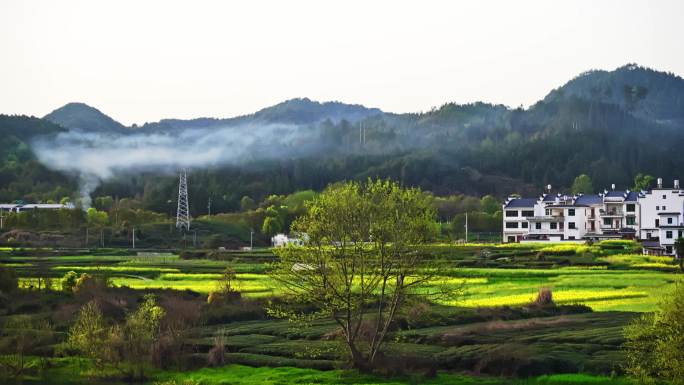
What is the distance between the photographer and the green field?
136ft

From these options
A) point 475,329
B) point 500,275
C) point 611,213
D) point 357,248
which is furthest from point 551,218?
point 357,248

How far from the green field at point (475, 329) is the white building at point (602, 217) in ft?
108

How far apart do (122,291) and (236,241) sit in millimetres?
89213

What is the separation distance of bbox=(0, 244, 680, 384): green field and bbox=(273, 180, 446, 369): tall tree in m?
1.41

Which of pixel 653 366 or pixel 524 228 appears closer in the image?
pixel 653 366

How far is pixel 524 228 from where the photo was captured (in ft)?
466

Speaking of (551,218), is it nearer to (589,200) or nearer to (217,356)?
(589,200)

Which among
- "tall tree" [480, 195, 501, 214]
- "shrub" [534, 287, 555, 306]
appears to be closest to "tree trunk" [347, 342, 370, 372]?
"shrub" [534, 287, 555, 306]

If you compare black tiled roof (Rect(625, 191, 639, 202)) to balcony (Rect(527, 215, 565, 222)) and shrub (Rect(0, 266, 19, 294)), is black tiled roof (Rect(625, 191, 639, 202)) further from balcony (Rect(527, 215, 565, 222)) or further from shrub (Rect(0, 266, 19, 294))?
shrub (Rect(0, 266, 19, 294))

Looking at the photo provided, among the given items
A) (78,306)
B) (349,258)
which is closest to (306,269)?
(349,258)

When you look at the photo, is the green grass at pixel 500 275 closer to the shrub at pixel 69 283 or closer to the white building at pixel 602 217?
the shrub at pixel 69 283

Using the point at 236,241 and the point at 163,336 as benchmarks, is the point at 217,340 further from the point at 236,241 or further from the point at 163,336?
the point at 236,241

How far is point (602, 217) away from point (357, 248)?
94.0m

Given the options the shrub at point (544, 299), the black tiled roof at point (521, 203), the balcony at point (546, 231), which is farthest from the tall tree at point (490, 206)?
the shrub at point (544, 299)
